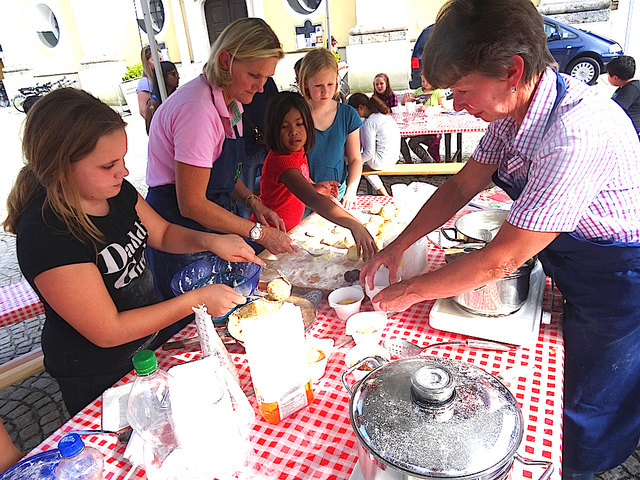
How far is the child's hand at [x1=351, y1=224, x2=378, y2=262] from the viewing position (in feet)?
7.17

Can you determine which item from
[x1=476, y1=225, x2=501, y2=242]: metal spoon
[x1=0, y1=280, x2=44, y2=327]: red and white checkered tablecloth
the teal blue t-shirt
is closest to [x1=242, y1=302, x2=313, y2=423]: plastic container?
[x1=476, y1=225, x2=501, y2=242]: metal spoon

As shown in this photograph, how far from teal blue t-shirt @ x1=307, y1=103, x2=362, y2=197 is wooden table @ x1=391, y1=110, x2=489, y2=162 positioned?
2650mm

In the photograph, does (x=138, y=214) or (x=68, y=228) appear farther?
(x=138, y=214)

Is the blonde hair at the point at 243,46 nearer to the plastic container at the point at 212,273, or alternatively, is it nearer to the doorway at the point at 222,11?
the plastic container at the point at 212,273

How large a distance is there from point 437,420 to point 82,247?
4.24 feet

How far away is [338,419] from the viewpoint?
1315mm

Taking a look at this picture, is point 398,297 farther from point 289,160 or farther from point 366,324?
point 289,160

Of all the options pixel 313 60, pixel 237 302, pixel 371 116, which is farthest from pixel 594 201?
pixel 371 116

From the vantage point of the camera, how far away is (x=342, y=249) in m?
2.46

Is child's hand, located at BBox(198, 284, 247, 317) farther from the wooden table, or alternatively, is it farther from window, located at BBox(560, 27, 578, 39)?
window, located at BBox(560, 27, 578, 39)

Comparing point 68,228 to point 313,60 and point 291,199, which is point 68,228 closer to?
point 291,199

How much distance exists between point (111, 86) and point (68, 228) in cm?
1909

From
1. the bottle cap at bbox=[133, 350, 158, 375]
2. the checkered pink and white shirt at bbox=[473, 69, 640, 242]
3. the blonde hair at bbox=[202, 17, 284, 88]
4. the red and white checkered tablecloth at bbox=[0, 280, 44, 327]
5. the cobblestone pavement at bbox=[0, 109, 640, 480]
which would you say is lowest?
the cobblestone pavement at bbox=[0, 109, 640, 480]

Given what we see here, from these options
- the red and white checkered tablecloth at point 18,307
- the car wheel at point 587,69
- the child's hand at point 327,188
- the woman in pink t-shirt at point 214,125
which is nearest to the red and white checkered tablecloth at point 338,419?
the woman in pink t-shirt at point 214,125
